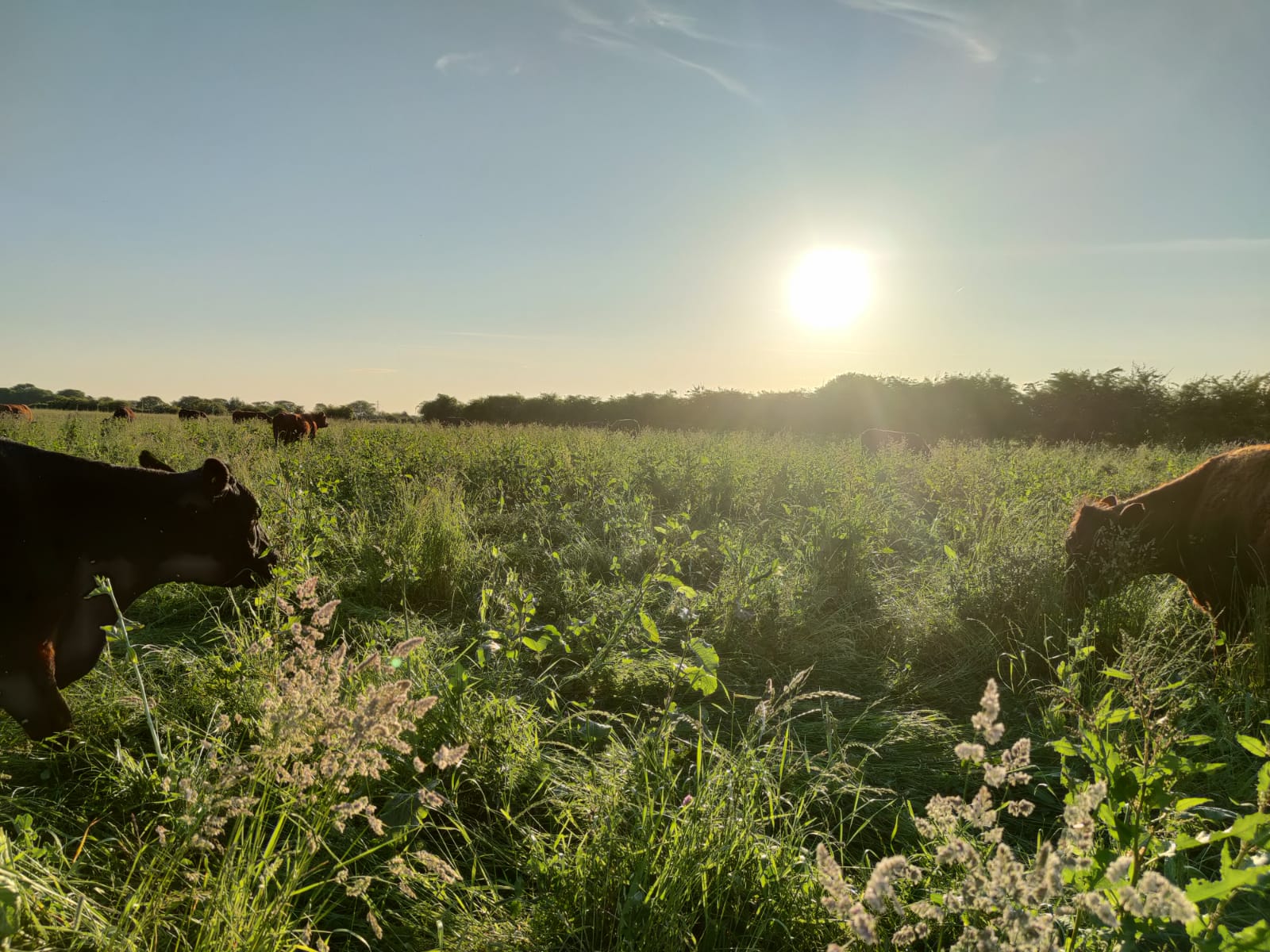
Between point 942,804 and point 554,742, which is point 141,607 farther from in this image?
point 942,804

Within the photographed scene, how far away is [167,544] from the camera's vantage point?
327 cm

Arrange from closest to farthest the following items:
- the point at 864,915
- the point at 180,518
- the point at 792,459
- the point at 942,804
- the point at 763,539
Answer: the point at 864,915, the point at 942,804, the point at 180,518, the point at 763,539, the point at 792,459

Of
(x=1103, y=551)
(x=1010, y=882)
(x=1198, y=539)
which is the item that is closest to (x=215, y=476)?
(x=1010, y=882)

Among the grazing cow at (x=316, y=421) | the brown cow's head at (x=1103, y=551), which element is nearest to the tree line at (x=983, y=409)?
the grazing cow at (x=316, y=421)

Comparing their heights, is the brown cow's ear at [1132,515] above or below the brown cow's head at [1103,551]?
above

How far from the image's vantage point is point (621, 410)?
37.2 meters

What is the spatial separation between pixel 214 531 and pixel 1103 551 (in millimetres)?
5499

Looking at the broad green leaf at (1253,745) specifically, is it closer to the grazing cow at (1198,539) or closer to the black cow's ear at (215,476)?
the grazing cow at (1198,539)

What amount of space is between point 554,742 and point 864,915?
208 centimetres

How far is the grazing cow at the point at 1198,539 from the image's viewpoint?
378 centimetres

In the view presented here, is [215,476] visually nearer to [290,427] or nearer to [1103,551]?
[1103,551]

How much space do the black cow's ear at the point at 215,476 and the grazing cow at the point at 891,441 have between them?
1360cm

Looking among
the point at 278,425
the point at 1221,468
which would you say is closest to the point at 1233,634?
the point at 1221,468

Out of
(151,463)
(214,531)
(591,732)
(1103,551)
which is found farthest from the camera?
(1103,551)
